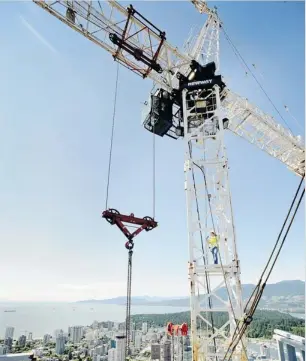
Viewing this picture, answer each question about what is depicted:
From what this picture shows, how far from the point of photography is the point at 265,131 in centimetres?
1352

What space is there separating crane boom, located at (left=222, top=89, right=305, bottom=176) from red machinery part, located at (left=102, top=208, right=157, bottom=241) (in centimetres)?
675

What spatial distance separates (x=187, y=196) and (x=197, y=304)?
3.01 meters

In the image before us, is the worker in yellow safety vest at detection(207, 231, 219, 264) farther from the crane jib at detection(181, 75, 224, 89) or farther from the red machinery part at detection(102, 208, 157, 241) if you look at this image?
the crane jib at detection(181, 75, 224, 89)

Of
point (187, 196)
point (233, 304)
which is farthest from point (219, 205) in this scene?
point (233, 304)

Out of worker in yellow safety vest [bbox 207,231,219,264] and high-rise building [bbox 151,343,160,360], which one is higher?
worker in yellow safety vest [bbox 207,231,219,264]

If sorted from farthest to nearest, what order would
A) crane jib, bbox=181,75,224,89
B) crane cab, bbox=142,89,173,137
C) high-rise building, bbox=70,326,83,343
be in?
1. high-rise building, bbox=70,326,83,343
2. crane cab, bbox=142,89,173,137
3. crane jib, bbox=181,75,224,89

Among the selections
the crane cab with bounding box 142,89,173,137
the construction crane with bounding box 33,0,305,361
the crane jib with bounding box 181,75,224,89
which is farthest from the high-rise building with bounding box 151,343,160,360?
the crane jib with bounding box 181,75,224,89

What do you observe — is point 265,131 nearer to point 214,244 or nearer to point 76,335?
point 214,244

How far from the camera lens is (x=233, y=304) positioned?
6.70 m

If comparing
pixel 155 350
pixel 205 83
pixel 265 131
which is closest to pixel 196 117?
pixel 205 83

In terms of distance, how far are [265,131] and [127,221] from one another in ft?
34.7

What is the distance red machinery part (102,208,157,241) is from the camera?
603 cm

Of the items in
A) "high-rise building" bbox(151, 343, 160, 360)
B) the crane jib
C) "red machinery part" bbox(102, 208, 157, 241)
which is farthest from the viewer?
"high-rise building" bbox(151, 343, 160, 360)

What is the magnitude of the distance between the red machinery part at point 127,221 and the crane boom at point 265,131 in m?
6.75
